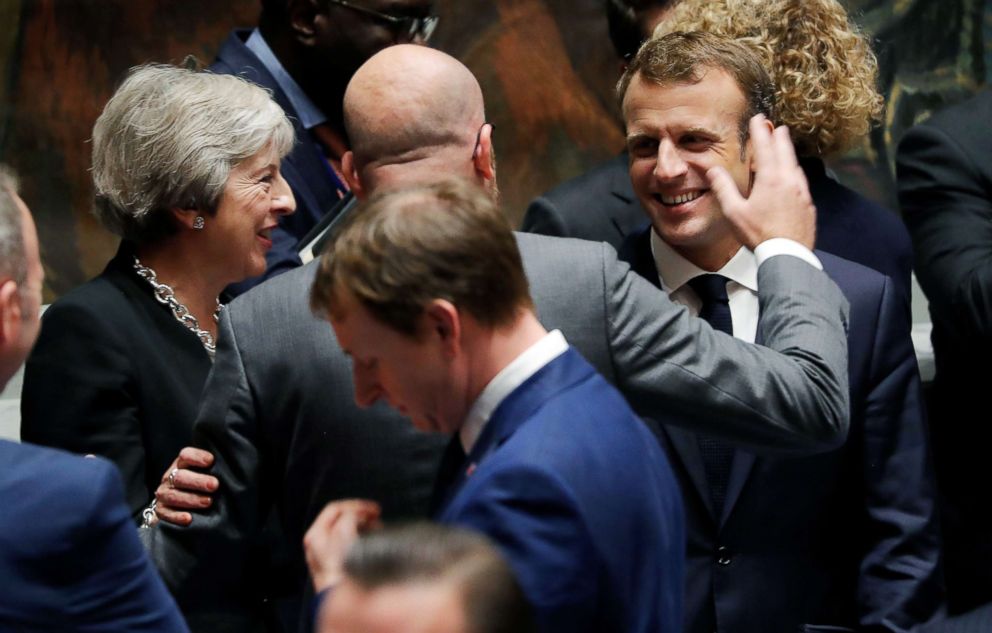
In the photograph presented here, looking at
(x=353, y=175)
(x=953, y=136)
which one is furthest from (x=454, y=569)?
(x=953, y=136)

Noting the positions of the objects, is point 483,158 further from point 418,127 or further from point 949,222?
point 949,222

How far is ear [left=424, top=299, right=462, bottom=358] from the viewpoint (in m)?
2.15

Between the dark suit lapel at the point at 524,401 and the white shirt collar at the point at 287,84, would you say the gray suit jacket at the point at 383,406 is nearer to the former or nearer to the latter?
the dark suit lapel at the point at 524,401

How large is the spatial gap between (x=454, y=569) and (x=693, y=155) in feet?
6.86

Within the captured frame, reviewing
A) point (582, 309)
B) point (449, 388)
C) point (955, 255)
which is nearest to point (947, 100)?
point (955, 255)

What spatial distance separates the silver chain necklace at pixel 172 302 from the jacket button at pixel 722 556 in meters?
1.29

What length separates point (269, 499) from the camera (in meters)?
2.96

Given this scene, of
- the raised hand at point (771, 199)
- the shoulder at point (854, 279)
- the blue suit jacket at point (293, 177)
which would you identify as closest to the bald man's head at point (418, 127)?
the raised hand at point (771, 199)

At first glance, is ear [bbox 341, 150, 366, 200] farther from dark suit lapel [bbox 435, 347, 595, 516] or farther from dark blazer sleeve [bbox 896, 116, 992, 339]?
dark blazer sleeve [bbox 896, 116, 992, 339]

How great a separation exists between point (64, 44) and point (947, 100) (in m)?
3.46

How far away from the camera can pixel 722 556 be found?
347 cm

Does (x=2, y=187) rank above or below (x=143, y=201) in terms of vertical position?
above

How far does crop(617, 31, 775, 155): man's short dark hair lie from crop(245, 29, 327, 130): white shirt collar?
5.53ft

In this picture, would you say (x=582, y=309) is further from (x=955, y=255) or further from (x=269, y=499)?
(x=955, y=255)
